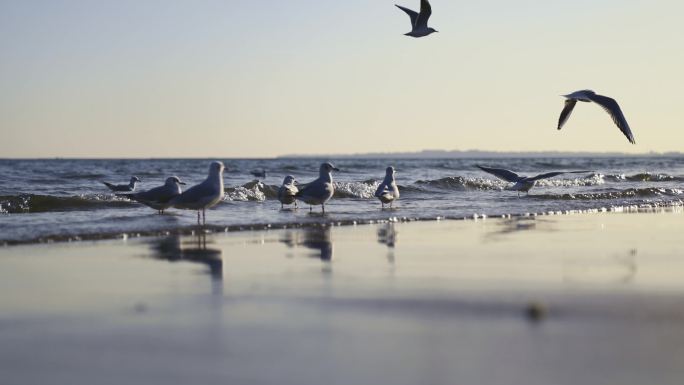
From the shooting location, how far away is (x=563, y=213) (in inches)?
585

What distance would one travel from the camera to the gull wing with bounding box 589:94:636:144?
39.0 ft

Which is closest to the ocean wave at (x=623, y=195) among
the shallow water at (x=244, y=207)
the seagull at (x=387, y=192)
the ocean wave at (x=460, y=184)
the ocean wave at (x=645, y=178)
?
the shallow water at (x=244, y=207)

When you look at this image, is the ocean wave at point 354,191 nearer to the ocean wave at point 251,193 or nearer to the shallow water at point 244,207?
the shallow water at point 244,207

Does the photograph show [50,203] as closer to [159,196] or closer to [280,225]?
[159,196]

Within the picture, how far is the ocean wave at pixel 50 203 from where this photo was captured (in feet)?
50.8

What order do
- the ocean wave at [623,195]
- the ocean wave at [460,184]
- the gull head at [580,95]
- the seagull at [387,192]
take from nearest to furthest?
the gull head at [580,95] < the seagull at [387,192] < the ocean wave at [623,195] < the ocean wave at [460,184]

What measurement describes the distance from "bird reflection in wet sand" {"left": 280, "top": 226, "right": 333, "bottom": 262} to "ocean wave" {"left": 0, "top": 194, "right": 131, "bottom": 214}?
6355 mm

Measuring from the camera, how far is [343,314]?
17.2 ft

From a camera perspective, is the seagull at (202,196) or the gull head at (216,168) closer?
the seagull at (202,196)

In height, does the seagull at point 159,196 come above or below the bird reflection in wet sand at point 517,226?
above

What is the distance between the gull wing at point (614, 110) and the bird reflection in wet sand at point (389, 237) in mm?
3429

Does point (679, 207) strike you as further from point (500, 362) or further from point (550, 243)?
point (500, 362)

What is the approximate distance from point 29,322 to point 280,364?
1.85 m

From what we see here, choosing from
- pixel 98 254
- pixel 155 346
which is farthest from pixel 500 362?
pixel 98 254
